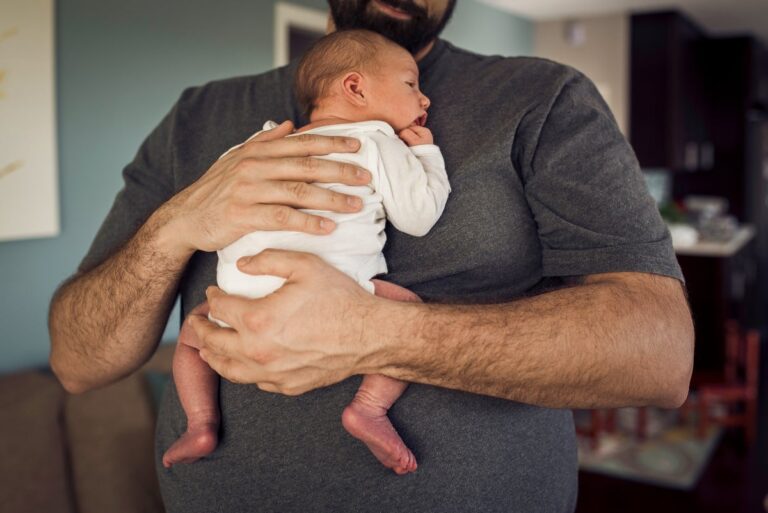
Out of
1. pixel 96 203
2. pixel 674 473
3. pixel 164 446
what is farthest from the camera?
pixel 674 473

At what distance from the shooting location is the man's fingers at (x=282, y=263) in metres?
0.90

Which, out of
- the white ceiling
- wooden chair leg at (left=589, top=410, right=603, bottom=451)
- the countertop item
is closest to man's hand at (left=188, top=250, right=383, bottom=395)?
wooden chair leg at (left=589, top=410, right=603, bottom=451)

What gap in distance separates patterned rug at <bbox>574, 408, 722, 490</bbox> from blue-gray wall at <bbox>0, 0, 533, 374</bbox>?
2425 mm

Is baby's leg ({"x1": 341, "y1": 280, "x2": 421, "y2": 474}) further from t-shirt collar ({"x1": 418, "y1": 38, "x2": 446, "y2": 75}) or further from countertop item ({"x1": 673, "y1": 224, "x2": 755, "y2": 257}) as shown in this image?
countertop item ({"x1": 673, "y1": 224, "x2": 755, "y2": 257})

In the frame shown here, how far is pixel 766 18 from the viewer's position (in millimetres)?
6691

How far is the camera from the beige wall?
6.37 metres

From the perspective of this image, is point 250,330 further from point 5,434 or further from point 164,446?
point 5,434

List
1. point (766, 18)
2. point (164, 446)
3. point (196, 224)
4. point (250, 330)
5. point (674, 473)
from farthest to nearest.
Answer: point (766, 18) → point (674, 473) → point (164, 446) → point (196, 224) → point (250, 330)

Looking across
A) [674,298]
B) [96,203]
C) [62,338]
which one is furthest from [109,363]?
[96,203]

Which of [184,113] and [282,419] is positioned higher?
[184,113]

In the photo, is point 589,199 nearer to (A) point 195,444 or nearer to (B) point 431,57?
(B) point 431,57

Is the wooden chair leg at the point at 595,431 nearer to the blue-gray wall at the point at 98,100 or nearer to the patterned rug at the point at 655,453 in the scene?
the patterned rug at the point at 655,453

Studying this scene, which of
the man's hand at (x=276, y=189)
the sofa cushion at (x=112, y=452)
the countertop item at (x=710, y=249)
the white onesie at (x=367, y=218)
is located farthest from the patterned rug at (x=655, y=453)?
the man's hand at (x=276, y=189)

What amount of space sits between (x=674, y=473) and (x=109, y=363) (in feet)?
11.1
